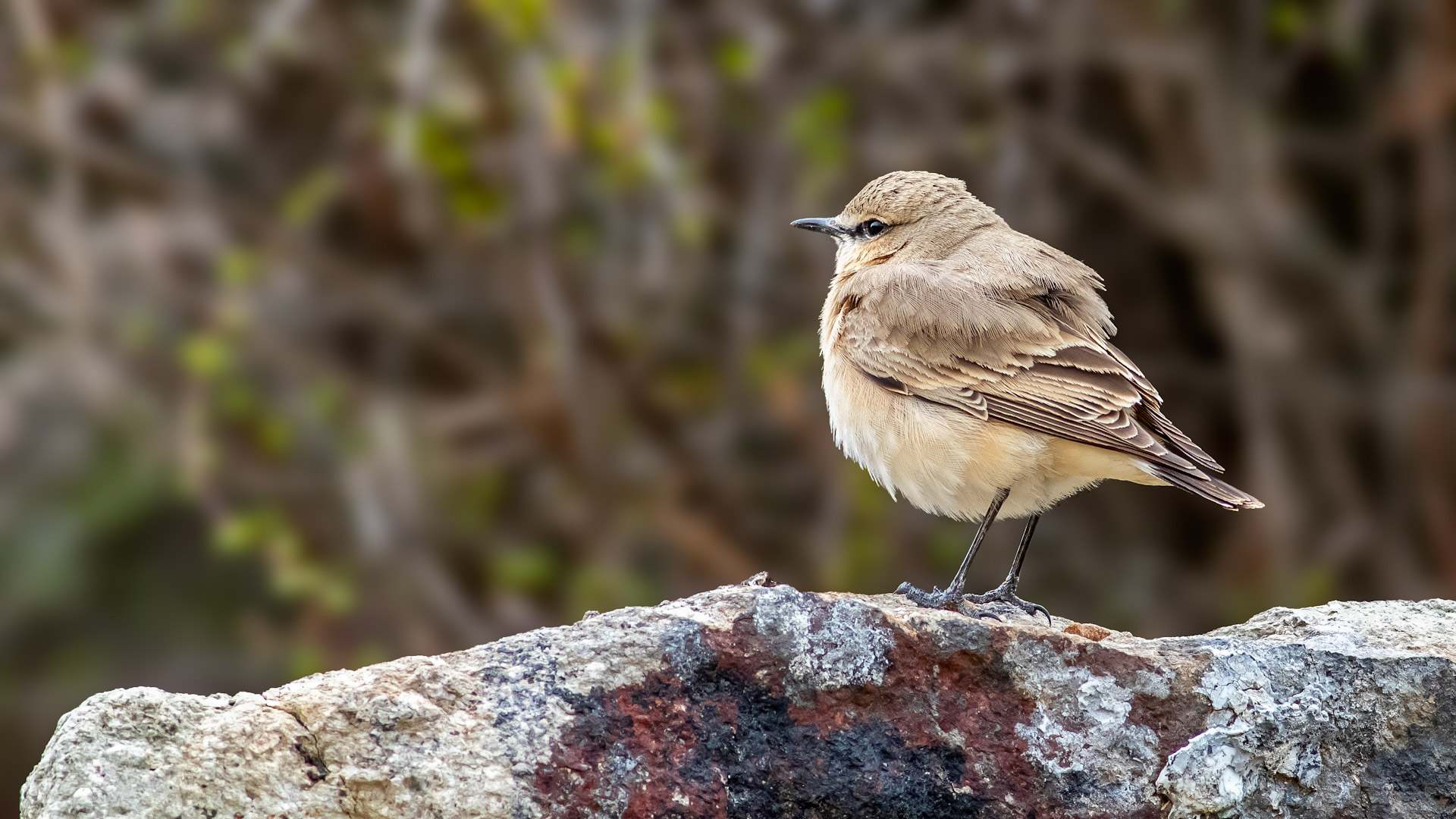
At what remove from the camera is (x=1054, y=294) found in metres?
5.04

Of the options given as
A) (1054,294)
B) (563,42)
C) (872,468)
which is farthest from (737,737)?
(563,42)

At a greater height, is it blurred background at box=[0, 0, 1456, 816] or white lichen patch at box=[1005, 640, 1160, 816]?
blurred background at box=[0, 0, 1456, 816]

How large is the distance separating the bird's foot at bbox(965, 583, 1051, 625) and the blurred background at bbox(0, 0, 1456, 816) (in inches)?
105

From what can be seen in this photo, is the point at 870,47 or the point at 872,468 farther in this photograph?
the point at 870,47

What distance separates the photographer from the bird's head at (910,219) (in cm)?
546

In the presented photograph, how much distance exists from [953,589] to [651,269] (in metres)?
3.29

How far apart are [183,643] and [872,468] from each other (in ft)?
16.1

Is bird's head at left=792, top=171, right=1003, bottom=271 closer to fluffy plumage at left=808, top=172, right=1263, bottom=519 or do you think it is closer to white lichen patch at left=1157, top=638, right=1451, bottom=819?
fluffy plumage at left=808, top=172, right=1263, bottom=519

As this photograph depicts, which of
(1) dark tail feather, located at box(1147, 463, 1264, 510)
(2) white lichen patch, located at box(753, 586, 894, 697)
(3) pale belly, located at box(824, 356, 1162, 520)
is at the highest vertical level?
(3) pale belly, located at box(824, 356, 1162, 520)

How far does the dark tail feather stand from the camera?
419 centimetres

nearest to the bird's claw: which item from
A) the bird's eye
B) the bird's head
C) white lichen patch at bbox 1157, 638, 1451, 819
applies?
white lichen patch at bbox 1157, 638, 1451, 819

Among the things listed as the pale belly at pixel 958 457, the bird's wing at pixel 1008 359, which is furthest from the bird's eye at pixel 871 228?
the pale belly at pixel 958 457

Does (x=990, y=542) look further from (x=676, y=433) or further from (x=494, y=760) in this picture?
(x=494, y=760)

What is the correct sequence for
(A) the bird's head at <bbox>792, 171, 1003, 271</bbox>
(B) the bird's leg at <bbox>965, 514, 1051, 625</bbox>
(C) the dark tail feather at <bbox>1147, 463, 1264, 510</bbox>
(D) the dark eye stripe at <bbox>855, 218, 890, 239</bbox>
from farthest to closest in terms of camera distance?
1. (D) the dark eye stripe at <bbox>855, 218, 890, 239</bbox>
2. (A) the bird's head at <bbox>792, 171, 1003, 271</bbox>
3. (B) the bird's leg at <bbox>965, 514, 1051, 625</bbox>
4. (C) the dark tail feather at <bbox>1147, 463, 1264, 510</bbox>
